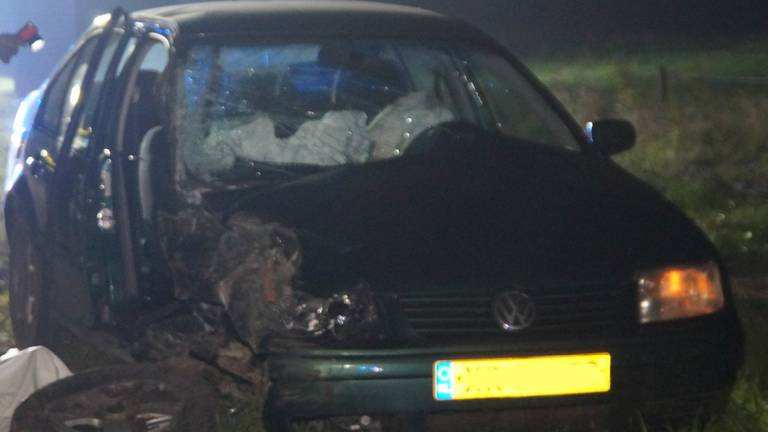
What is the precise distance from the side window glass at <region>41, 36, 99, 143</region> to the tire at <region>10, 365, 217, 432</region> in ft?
5.38

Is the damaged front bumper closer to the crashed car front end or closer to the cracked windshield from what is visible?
the crashed car front end

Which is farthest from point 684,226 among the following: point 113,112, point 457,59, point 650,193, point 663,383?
point 113,112

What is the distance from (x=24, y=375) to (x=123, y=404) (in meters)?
0.57

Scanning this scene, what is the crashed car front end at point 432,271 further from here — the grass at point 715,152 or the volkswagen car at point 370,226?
the grass at point 715,152

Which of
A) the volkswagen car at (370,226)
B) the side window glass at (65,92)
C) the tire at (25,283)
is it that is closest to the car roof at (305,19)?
the volkswagen car at (370,226)

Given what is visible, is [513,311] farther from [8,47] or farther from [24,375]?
[8,47]

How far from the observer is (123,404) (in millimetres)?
4641

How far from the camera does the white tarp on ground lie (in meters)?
4.97

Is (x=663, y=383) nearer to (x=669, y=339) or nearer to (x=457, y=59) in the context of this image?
(x=669, y=339)

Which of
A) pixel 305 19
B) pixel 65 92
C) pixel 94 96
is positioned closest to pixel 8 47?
pixel 65 92

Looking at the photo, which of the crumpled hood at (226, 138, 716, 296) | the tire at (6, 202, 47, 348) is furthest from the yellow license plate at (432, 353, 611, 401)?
the tire at (6, 202, 47, 348)

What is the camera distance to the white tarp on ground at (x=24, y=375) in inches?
196

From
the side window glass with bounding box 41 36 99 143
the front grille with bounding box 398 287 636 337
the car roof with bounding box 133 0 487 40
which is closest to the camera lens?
the front grille with bounding box 398 287 636 337

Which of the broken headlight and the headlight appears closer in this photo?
the broken headlight
